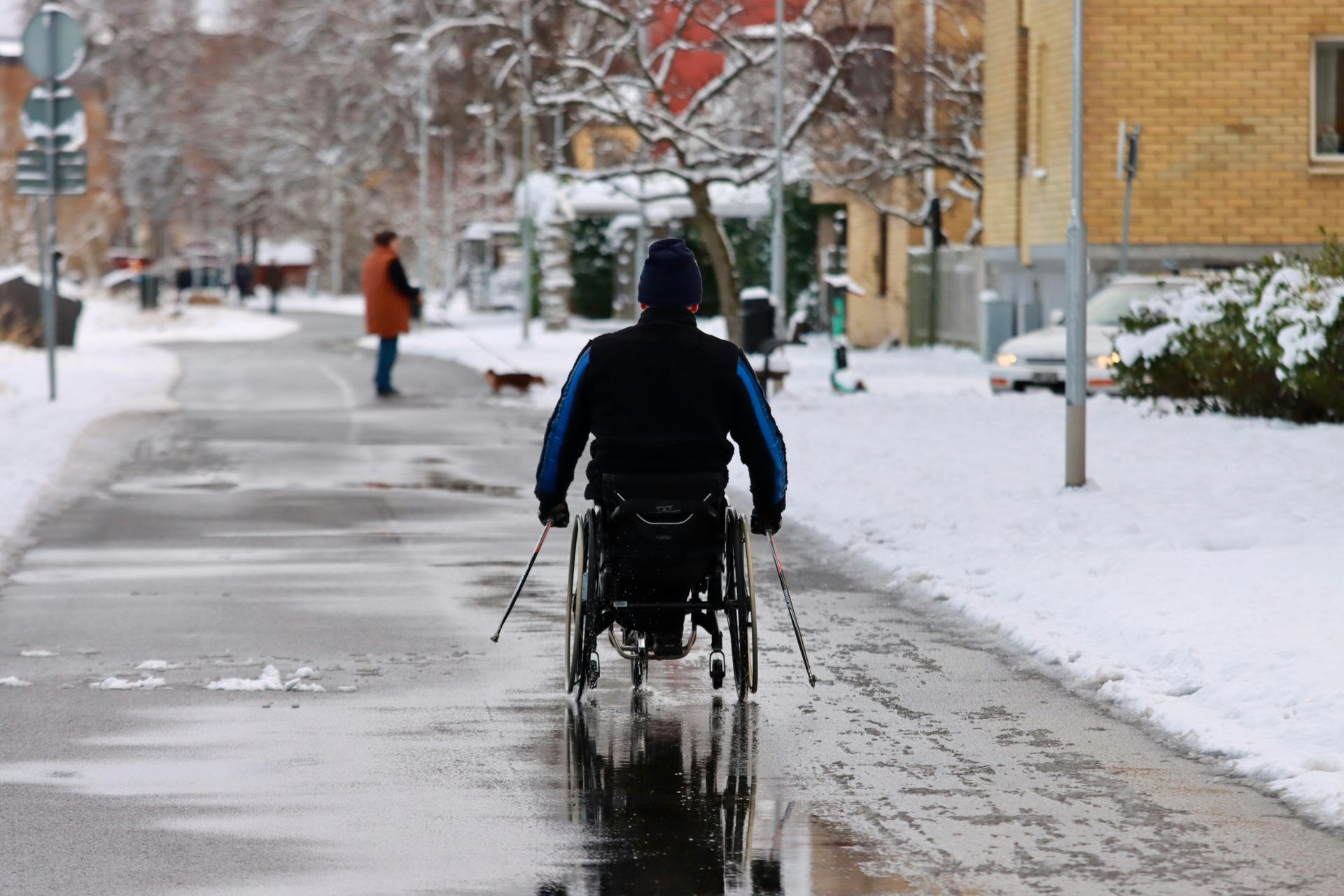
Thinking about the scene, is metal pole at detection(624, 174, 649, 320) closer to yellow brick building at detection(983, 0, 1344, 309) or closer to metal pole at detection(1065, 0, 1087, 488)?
yellow brick building at detection(983, 0, 1344, 309)

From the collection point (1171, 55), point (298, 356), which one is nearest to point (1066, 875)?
point (1171, 55)

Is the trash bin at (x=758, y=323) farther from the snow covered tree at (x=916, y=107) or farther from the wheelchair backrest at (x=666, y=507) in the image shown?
the wheelchair backrest at (x=666, y=507)

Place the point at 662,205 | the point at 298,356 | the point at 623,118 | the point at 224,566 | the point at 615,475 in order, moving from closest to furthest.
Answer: the point at 615,475, the point at 224,566, the point at 623,118, the point at 298,356, the point at 662,205

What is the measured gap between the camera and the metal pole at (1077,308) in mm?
15938

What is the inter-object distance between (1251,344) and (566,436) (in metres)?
12.8

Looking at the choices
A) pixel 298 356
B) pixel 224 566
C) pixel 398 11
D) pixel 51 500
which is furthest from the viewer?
pixel 398 11

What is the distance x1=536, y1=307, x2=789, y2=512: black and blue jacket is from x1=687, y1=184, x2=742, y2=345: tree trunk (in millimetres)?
30637

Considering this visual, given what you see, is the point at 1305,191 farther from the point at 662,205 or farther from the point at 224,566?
the point at 662,205

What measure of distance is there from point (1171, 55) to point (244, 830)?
1062 inches

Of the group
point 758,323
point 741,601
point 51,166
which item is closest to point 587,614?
point 741,601

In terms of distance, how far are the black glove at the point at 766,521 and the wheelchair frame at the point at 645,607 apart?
0.13ft

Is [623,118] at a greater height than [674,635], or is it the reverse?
[623,118]

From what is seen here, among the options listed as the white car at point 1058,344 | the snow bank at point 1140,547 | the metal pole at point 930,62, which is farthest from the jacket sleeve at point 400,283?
the metal pole at point 930,62

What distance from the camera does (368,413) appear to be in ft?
85.1
